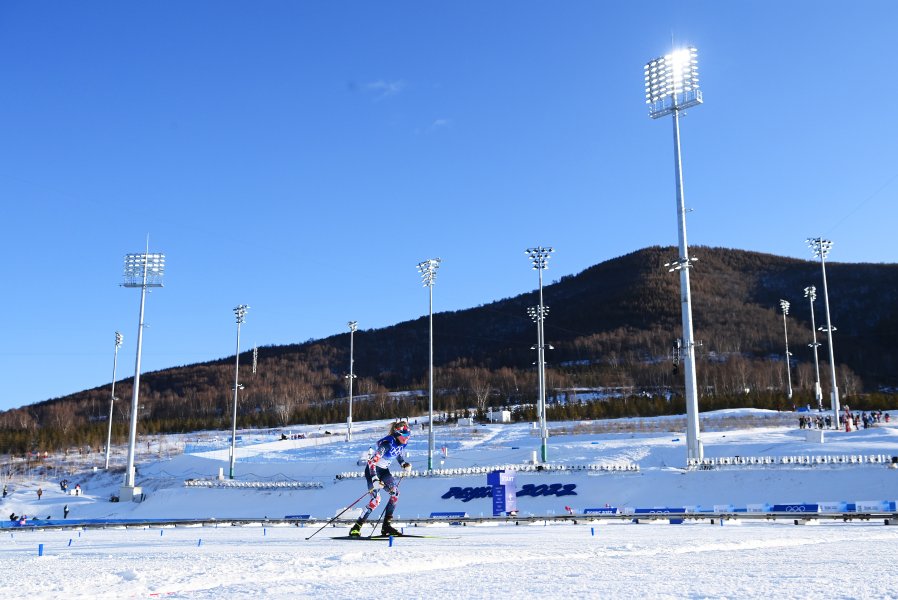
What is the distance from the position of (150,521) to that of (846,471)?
29.3 metres

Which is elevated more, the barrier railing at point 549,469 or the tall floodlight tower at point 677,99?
the tall floodlight tower at point 677,99

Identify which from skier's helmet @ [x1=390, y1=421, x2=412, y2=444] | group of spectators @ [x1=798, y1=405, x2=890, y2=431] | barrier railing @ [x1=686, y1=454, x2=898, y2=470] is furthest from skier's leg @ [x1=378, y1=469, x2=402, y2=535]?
group of spectators @ [x1=798, y1=405, x2=890, y2=431]

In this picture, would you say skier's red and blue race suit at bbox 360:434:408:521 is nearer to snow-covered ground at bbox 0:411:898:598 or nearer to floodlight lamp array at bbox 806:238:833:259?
snow-covered ground at bbox 0:411:898:598

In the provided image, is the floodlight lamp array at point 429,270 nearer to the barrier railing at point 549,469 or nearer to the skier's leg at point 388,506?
the barrier railing at point 549,469

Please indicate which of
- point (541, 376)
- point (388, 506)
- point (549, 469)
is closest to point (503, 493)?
point (549, 469)

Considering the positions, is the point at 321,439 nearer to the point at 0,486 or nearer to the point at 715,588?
the point at 0,486

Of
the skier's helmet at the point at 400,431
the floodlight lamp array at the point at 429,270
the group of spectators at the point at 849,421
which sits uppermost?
the floodlight lamp array at the point at 429,270

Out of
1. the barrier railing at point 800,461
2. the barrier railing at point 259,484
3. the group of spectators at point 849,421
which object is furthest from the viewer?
the group of spectators at point 849,421

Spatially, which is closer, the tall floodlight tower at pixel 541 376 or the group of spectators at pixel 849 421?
the tall floodlight tower at pixel 541 376

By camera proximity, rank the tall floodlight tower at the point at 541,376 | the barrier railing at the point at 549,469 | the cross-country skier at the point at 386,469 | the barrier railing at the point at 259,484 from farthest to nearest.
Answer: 1. the barrier railing at the point at 259,484
2. the tall floodlight tower at the point at 541,376
3. the barrier railing at the point at 549,469
4. the cross-country skier at the point at 386,469

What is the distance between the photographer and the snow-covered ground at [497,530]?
23.7ft

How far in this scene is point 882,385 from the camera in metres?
155

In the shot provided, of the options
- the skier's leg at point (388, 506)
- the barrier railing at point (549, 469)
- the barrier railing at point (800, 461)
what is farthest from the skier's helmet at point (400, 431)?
the barrier railing at point (800, 461)

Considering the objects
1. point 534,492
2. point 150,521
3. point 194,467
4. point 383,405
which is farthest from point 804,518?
point 383,405
